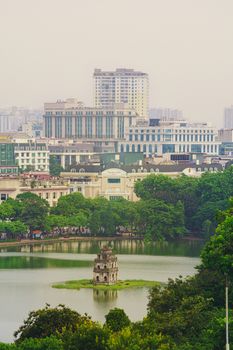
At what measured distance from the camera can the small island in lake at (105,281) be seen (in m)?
48.1

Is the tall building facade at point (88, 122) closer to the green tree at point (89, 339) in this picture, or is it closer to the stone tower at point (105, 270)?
the stone tower at point (105, 270)

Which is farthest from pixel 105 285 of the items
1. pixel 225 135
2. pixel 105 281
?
pixel 225 135

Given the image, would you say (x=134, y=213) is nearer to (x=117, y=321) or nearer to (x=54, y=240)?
(x=54, y=240)

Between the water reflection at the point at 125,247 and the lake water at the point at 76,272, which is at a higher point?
the water reflection at the point at 125,247

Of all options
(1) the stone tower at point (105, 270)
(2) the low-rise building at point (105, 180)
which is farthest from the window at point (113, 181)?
(1) the stone tower at point (105, 270)

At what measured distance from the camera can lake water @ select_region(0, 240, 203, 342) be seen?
42.7 metres

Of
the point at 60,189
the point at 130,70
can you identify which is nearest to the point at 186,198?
the point at 60,189

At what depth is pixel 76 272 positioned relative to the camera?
51.6 meters

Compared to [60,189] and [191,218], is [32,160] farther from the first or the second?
[191,218]

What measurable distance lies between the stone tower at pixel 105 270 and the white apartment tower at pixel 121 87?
9849 cm

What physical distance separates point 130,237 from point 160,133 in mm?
47505

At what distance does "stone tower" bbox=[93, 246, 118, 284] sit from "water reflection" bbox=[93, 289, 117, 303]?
1.49 meters

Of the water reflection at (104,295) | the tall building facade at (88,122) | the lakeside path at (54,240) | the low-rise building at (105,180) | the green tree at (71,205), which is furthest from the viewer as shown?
the tall building facade at (88,122)

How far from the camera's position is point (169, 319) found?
1287 inches
